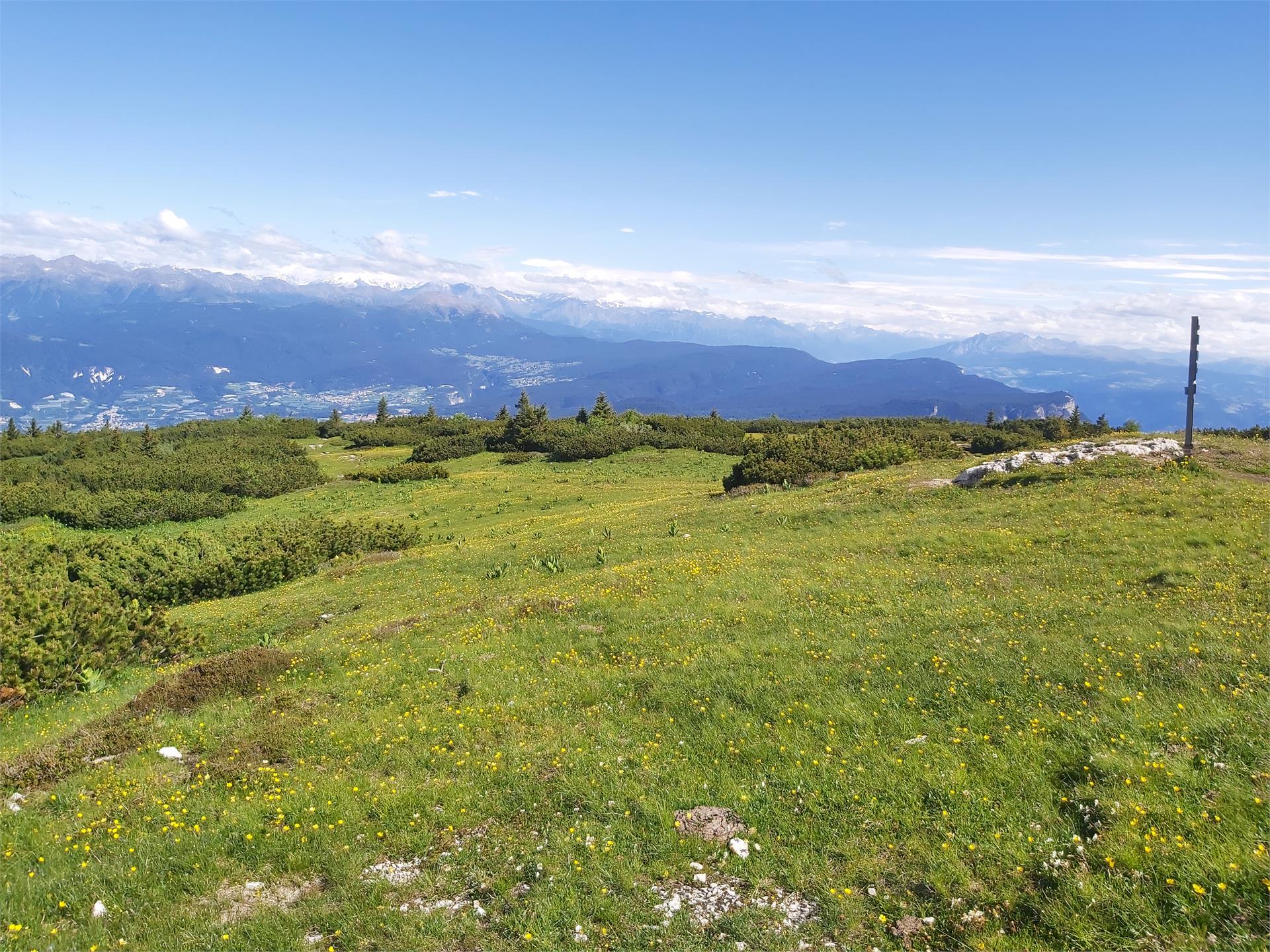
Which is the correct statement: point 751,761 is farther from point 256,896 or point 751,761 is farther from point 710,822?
point 256,896

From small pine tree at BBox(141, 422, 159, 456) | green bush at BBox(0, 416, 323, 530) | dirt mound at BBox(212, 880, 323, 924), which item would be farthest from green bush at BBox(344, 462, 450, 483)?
dirt mound at BBox(212, 880, 323, 924)

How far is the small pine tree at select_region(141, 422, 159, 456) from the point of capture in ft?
200

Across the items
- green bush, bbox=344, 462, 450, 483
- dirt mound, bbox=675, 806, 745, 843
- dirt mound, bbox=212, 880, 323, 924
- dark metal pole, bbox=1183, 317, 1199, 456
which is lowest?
green bush, bbox=344, 462, 450, 483

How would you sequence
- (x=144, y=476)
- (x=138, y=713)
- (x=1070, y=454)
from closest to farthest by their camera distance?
(x=138, y=713), (x=1070, y=454), (x=144, y=476)

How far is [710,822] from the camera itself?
323 inches

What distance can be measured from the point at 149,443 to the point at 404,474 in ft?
98.2

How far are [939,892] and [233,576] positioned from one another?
91.4 feet

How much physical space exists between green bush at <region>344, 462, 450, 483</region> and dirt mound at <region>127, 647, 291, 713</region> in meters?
41.0

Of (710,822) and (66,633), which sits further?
(66,633)

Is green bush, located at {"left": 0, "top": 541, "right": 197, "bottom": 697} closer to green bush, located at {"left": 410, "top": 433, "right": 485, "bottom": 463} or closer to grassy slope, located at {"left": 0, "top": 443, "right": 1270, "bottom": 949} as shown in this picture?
grassy slope, located at {"left": 0, "top": 443, "right": 1270, "bottom": 949}

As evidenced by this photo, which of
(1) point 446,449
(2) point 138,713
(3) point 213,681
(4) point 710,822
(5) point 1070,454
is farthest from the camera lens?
(1) point 446,449

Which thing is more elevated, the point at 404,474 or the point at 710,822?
the point at 710,822

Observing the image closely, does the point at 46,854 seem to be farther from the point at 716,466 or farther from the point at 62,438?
the point at 62,438

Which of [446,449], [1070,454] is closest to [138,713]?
[1070,454]
